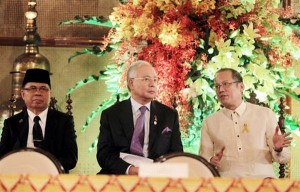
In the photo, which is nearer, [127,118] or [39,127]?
[127,118]

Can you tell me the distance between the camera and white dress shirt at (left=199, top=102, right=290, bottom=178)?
362 cm

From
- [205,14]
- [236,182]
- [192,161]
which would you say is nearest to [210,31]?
[205,14]

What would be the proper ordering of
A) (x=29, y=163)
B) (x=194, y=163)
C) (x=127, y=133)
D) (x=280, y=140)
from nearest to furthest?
(x=194, y=163), (x=29, y=163), (x=280, y=140), (x=127, y=133)

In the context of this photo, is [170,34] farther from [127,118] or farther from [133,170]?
[133,170]

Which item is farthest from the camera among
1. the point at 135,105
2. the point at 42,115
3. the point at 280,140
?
the point at 42,115

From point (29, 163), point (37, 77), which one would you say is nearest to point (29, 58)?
point (37, 77)

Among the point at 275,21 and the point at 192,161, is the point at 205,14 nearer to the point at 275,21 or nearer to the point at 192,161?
the point at 275,21

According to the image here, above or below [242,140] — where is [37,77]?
above

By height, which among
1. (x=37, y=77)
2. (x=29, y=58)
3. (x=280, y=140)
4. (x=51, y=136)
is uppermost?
(x=29, y=58)

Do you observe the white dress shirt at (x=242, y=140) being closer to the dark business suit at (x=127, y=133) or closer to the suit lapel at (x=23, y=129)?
the dark business suit at (x=127, y=133)

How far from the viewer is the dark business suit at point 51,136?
3.65 metres

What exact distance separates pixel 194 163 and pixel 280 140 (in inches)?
43.6

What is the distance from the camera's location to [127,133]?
11.7 ft

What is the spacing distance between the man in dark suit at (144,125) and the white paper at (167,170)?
5.97 ft
